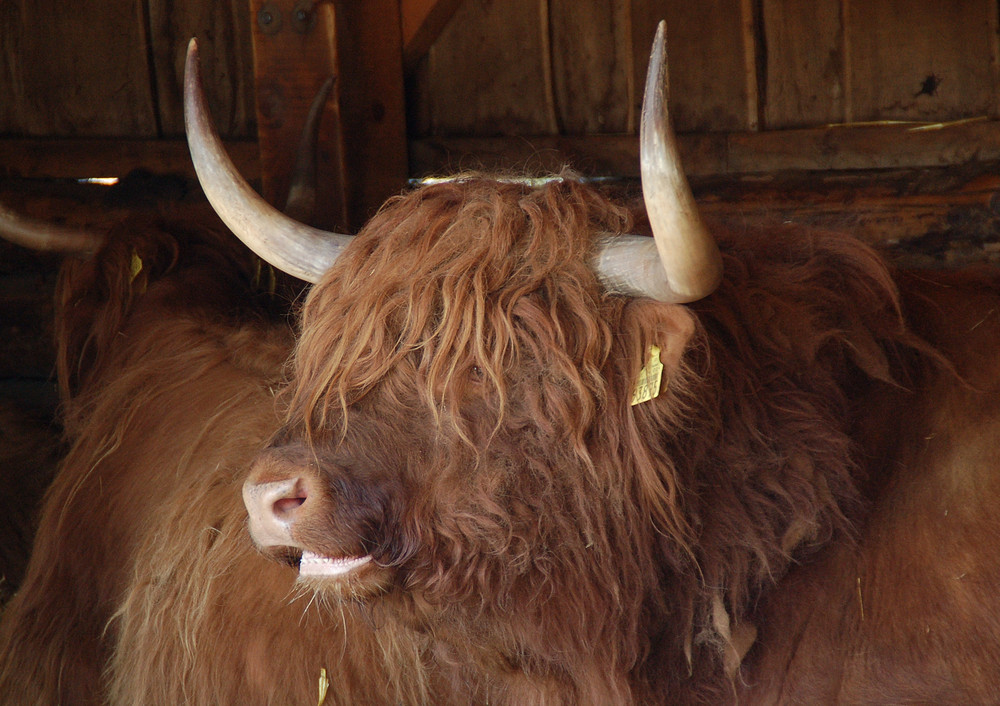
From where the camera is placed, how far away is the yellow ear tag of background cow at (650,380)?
6.10ft

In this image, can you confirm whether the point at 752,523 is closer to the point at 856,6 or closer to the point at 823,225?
the point at 823,225

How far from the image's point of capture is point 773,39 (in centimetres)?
425

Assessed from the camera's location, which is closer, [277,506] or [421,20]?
[277,506]

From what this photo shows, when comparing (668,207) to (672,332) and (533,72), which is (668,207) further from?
(533,72)

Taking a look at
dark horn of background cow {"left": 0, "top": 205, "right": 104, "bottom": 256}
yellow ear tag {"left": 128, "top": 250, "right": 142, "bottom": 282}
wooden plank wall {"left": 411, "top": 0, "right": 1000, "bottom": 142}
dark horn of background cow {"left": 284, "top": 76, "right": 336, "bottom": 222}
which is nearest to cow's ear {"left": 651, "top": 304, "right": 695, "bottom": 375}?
dark horn of background cow {"left": 284, "top": 76, "right": 336, "bottom": 222}

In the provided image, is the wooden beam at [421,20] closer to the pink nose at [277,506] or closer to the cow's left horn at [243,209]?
the cow's left horn at [243,209]

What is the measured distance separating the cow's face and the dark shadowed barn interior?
1.87 meters

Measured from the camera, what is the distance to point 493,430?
73.1 inches

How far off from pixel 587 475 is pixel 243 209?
2.96 ft

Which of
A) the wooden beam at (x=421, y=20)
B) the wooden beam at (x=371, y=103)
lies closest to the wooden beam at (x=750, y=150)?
the wooden beam at (x=371, y=103)

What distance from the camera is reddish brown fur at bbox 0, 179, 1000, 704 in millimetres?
1868

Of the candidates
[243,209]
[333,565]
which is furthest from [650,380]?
[243,209]

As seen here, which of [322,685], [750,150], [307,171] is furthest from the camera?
[750,150]

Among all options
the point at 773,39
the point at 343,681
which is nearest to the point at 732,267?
the point at 343,681
